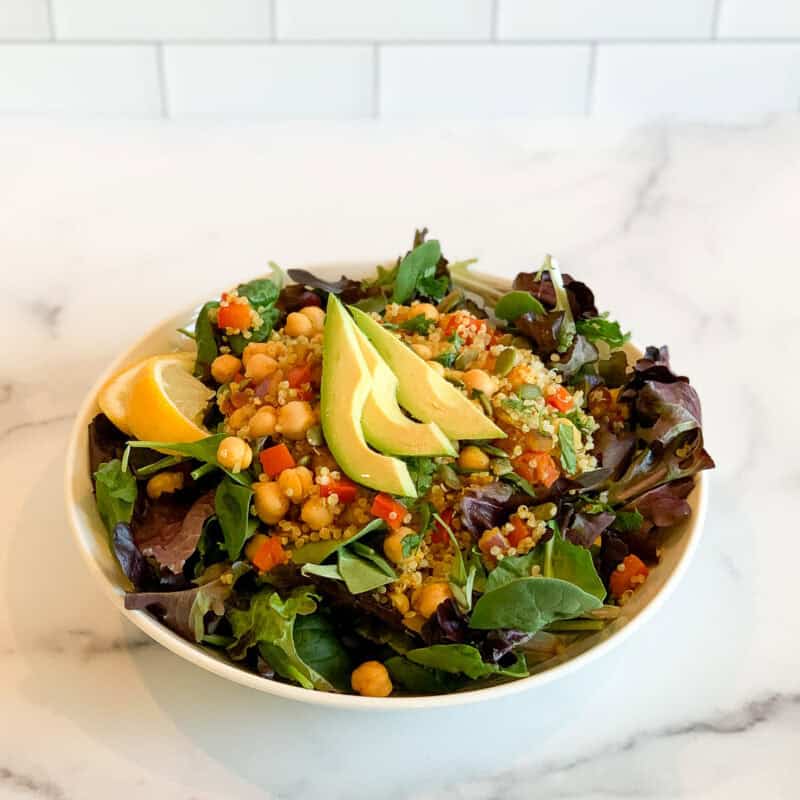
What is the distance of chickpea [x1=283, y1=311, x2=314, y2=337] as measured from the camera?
1.32m

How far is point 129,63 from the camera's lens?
2.07 meters

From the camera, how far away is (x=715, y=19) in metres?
2.09

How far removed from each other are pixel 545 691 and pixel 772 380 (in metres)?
0.67

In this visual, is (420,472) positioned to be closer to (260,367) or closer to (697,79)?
(260,367)

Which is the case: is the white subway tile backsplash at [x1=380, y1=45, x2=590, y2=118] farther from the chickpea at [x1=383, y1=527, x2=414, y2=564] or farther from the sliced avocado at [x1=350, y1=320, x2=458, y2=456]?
the chickpea at [x1=383, y1=527, x2=414, y2=564]

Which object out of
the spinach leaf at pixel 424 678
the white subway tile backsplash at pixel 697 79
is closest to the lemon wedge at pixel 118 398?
the spinach leaf at pixel 424 678

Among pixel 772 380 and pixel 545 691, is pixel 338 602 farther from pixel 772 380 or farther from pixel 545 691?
pixel 772 380

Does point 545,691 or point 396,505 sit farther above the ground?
point 396,505

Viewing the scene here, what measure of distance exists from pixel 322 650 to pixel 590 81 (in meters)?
1.47

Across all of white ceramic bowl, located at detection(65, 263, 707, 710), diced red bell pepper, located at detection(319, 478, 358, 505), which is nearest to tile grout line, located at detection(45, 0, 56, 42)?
white ceramic bowl, located at detection(65, 263, 707, 710)

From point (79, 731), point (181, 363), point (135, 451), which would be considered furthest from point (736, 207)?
point (79, 731)

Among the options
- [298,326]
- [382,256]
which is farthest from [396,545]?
[382,256]

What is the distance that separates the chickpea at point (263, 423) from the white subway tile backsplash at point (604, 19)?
46.9 inches

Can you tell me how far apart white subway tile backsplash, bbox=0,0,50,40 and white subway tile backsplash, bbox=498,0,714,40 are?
867 mm
